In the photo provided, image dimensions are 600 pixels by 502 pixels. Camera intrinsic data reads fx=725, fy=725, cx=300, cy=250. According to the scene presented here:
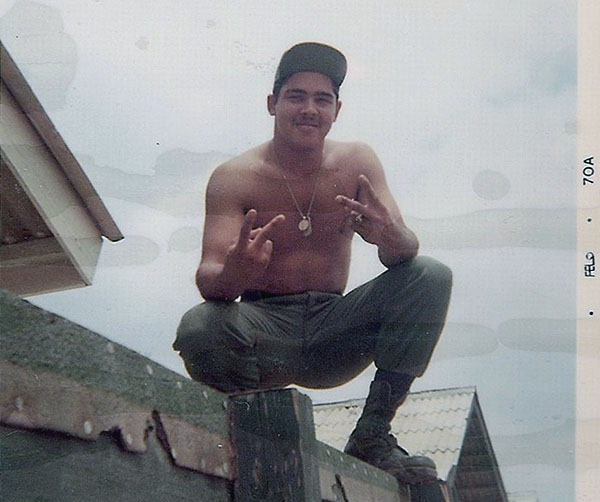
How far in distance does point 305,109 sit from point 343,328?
0.34 meters

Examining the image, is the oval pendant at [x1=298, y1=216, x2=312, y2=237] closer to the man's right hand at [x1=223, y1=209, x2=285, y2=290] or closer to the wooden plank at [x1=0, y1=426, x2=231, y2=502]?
the man's right hand at [x1=223, y1=209, x2=285, y2=290]

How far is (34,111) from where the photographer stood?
0.92 m

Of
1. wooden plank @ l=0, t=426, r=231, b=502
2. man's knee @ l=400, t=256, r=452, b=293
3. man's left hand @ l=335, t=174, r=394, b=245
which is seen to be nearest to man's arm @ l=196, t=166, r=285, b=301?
man's left hand @ l=335, t=174, r=394, b=245

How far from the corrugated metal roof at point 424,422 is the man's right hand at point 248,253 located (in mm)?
239

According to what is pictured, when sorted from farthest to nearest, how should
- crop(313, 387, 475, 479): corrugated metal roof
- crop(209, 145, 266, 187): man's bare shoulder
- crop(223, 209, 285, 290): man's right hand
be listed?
crop(313, 387, 475, 479): corrugated metal roof < crop(209, 145, 266, 187): man's bare shoulder < crop(223, 209, 285, 290): man's right hand

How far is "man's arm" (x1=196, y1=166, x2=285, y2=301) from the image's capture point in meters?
0.98

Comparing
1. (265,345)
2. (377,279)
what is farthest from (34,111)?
(377,279)

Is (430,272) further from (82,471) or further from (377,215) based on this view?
(82,471)

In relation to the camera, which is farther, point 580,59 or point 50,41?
point 580,59

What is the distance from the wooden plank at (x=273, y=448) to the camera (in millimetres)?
828

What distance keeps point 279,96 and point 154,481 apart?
2.08 ft

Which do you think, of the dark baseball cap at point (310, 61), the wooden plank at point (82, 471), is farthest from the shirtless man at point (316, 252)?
the wooden plank at point (82, 471)

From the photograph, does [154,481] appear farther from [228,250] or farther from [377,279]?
[377,279]

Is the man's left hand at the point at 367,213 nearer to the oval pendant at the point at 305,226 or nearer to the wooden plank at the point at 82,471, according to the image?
the oval pendant at the point at 305,226
